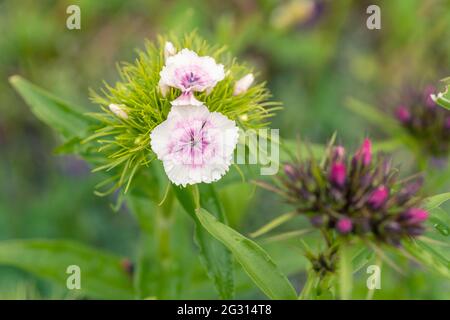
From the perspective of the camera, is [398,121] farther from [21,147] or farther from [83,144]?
[21,147]

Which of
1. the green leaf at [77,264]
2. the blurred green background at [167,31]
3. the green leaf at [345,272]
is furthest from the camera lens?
the blurred green background at [167,31]

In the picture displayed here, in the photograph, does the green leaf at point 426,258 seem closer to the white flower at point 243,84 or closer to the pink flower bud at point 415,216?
the pink flower bud at point 415,216

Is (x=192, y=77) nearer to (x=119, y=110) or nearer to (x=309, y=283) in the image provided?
(x=119, y=110)

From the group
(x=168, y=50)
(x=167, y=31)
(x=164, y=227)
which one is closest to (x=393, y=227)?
(x=168, y=50)

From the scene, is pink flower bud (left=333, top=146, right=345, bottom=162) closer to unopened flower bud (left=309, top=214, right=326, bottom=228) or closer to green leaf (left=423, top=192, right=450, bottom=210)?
unopened flower bud (left=309, top=214, right=326, bottom=228)

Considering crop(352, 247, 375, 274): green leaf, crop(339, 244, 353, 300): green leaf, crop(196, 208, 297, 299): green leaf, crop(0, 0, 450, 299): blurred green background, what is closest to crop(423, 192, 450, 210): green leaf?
crop(352, 247, 375, 274): green leaf

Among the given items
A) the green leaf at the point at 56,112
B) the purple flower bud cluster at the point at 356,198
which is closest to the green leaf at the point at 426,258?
the purple flower bud cluster at the point at 356,198
